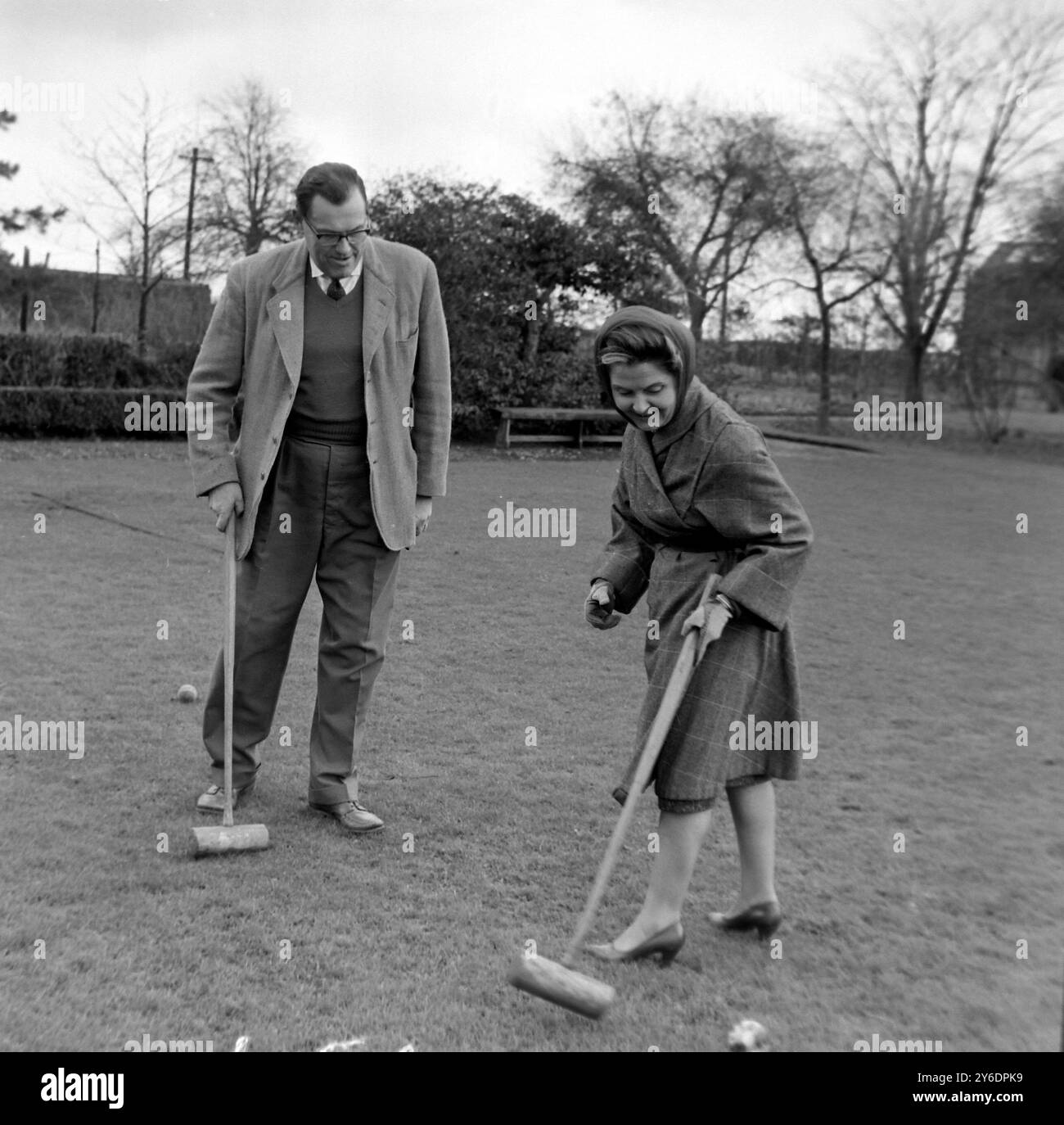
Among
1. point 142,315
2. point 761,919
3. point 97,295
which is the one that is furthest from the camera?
point 97,295

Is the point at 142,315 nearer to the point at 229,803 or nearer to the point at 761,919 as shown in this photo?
the point at 229,803

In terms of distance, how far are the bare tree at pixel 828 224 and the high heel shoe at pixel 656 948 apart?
2140 centimetres

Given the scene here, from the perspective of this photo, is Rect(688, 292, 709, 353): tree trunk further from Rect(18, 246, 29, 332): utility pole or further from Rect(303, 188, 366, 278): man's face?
Rect(303, 188, 366, 278): man's face

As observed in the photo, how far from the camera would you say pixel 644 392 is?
3.18 meters

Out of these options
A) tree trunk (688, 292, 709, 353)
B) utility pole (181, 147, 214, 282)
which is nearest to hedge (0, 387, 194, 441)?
tree trunk (688, 292, 709, 353)

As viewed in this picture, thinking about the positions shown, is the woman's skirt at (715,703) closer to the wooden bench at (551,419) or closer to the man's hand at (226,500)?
the man's hand at (226,500)

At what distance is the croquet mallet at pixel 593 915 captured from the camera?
9.35 feet

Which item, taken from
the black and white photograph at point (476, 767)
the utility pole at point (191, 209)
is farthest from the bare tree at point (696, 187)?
the black and white photograph at point (476, 767)

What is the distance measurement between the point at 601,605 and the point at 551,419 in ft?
57.7

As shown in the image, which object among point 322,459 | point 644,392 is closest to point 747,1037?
point 644,392
